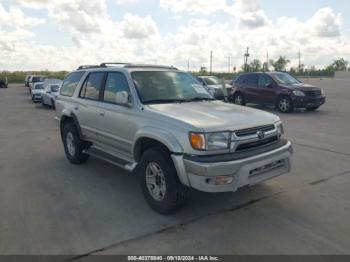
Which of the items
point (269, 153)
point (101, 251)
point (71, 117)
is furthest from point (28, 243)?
point (71, 117)

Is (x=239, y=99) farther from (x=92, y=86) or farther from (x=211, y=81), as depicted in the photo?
(x=92, y=86)

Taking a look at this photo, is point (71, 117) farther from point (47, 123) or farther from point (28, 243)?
point (47, 123)

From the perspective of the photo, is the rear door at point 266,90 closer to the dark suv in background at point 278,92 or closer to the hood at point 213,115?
the dark suv in background at point 278,92

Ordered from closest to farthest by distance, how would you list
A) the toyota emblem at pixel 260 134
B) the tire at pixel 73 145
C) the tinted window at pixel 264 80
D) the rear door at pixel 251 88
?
the toyota emblem at pixel 260 134
the tire at pixel 73 145
the tinted window at pixel 264 80
the rear door at pixel 251 88

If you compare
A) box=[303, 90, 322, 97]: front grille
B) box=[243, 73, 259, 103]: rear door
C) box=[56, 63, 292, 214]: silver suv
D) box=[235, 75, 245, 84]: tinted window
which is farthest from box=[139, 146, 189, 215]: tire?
box=[235, 75, 245, 84]: tinted window

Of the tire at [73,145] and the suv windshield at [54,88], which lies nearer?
the tire at [73,145]

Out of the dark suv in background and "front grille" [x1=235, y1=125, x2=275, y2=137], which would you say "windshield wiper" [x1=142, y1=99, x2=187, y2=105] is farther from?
the dark suv in background

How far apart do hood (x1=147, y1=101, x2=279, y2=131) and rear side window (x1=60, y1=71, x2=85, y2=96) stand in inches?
101

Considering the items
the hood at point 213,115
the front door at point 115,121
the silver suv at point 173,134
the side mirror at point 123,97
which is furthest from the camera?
the front door at point 115,121

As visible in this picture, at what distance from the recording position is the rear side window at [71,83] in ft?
21.7

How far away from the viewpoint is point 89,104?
5.90m

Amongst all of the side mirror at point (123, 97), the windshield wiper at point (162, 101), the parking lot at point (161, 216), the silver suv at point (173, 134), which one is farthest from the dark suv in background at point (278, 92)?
the side mirror at point (123, 97)

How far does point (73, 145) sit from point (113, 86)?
1858mm

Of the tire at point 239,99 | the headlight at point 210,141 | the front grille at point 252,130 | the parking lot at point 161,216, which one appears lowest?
the parking lot at point 161,216
